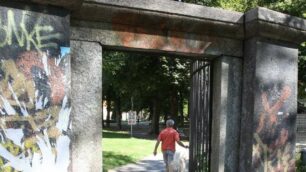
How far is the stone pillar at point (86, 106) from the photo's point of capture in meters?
4.65

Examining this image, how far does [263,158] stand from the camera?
5578mm

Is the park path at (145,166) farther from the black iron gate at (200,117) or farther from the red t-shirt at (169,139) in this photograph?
the black iron gate at (200,117)

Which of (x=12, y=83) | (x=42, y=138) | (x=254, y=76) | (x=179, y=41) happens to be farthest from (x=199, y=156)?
(x=12, y=83)

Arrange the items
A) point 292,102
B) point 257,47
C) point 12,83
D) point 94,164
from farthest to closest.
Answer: point 292,102 < point 257,47 < point 94,164 < point 12,83

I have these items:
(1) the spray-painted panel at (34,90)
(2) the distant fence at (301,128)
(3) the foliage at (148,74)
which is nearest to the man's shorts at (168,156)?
(1) the spray-painted panel at (34,90)

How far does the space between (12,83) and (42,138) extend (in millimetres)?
623

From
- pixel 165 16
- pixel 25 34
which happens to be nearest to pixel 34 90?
pixel 25 34

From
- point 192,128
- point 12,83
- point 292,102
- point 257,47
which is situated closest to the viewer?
point 12,83

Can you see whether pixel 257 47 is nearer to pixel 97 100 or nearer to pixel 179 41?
pixel 179 41

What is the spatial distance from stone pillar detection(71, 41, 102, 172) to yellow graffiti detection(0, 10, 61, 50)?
43cm

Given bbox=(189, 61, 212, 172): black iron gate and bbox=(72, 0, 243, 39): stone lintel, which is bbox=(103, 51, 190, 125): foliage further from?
bbox=(72, 0, 243, 39): stone lintel

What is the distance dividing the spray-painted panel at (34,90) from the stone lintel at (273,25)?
2369 mm

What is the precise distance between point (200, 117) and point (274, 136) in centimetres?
112

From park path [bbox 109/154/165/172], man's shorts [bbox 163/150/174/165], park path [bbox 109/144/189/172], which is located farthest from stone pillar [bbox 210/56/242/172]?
park path [bbox 109/154/165/172]
